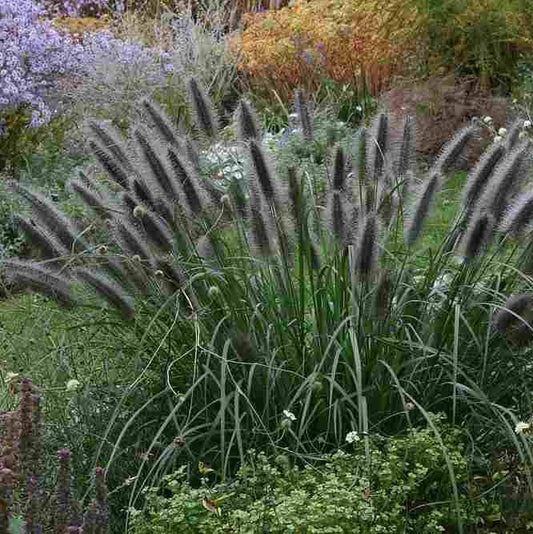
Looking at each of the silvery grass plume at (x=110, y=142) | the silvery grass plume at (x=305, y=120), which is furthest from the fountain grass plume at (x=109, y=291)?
the silvery grass plume at (x=305, y=120)

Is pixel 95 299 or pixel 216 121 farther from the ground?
pixel 216 121

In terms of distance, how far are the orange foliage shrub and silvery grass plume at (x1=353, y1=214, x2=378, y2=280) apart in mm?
7694

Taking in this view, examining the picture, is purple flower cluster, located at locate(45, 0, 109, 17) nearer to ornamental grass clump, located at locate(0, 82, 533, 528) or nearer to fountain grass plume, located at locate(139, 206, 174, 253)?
ornamental grass clump, located at locate(0, 82, 533, 528)

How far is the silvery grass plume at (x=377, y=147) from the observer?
3.84 metres

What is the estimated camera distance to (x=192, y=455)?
3.46m

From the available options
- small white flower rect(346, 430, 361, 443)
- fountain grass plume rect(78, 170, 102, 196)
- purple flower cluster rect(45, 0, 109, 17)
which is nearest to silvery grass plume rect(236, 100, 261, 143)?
fountain grass plume rect(78, 170, 102, 196)

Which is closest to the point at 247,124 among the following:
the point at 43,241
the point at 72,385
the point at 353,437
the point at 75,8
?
the point at 43,241

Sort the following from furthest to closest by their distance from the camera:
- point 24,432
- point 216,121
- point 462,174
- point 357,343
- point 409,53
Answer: point 409,53, point 462,174, point 216,121, point 357,343, point 24,432

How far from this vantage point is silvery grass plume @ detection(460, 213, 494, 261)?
3.36m

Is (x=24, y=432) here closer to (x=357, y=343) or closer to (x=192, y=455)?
(x=192, y=455)

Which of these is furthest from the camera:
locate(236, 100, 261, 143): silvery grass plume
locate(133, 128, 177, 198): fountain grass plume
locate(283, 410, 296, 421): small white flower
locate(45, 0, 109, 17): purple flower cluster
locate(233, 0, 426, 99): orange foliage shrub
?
locate(45, 0, 109, 17): purple flower cluster

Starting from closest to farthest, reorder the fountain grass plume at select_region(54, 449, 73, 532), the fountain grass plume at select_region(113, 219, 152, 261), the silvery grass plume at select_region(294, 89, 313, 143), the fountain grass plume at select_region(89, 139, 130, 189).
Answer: the fountain grass plume at select_region(54, 449, 73, 532)
the fountain grass plume at select_region(113, 219, 152, 261)
the fountain grass plume at select_region(89, 139, 130, 189)
the silvery grass plume at select_region(294, 89, 313, 143)

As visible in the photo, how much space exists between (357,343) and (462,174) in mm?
6208

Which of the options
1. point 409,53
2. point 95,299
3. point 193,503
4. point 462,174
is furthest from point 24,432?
point 409,53
